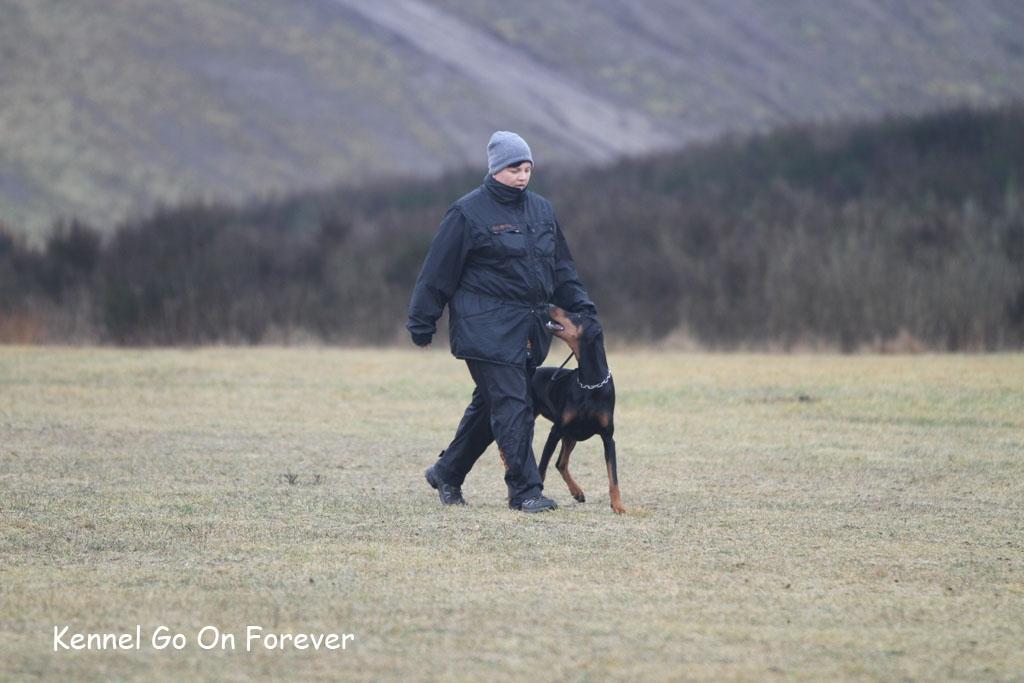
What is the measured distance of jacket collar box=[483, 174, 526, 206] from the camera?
29.1 ft

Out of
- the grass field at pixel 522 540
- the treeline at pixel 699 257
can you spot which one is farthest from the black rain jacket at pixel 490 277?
the treeline at pixel 699 257

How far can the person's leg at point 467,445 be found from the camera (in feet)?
30.4

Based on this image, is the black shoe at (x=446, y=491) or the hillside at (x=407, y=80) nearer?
the black shoe at (x=446, y=491)

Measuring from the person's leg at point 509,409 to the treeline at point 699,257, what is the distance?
1387 cm

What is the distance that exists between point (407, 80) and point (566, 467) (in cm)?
6464

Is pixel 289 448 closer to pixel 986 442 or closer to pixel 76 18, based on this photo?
pixel 986 442

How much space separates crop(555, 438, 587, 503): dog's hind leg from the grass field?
0.63 ft

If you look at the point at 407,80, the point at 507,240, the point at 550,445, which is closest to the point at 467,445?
the point at 550,445

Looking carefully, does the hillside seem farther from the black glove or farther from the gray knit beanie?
the black glove

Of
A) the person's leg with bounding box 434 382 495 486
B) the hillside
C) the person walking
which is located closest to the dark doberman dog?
the person walking

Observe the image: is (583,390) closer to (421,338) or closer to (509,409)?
(509,409)

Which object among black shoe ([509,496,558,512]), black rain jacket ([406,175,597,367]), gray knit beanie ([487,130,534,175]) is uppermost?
gray knit beanie ([487,130,534,175])

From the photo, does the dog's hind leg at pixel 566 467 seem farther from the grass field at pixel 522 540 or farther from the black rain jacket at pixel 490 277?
the black rain jacket at pixel 490 277

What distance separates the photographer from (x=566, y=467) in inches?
371
